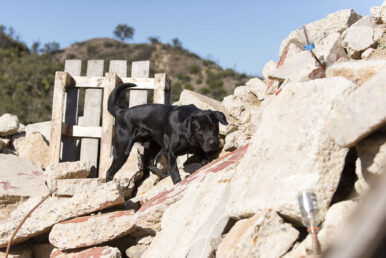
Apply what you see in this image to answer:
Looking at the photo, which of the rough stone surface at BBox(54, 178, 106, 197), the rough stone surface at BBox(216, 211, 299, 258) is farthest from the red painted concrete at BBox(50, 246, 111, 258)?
the rough stone surface at BBox(216, 211, 299, 258)

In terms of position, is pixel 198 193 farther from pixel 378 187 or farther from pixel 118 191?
pixel 378 187

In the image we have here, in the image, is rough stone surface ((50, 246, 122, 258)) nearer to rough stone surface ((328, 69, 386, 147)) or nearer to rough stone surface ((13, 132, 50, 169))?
rough stone surface ((328, 69, 386, 147))

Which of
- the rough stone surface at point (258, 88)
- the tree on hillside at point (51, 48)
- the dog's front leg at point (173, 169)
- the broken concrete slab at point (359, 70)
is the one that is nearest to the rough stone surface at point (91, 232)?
the dog's front leg at point (173, 169)

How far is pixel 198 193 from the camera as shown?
340 cm

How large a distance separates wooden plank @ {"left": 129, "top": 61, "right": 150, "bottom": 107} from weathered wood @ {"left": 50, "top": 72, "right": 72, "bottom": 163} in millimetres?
1017

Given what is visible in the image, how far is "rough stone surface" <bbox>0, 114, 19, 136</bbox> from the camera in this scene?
6.47m

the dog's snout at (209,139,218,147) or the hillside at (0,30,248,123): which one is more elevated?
the hillside at (0,30,248,123)

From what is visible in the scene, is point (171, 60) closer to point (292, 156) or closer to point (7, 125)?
point (7, 125)

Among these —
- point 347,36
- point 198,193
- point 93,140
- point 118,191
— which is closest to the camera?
point 198,193

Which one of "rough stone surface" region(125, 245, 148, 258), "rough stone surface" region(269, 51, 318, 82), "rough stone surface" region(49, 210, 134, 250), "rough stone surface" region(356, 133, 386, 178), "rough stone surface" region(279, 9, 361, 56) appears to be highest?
"rough stone surface" region(279, 9, 361, 56)

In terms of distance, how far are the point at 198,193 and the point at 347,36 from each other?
288 centimetres

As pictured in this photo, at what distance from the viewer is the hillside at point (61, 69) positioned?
21.6 metres

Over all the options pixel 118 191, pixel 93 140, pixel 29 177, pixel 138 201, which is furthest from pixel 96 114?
pixel 118 191

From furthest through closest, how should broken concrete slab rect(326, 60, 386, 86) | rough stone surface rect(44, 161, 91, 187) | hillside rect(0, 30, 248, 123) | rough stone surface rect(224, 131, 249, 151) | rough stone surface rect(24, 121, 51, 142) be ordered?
1. hillside rect(0, 30, 248, 123)
2. rough stone surface rect(24, 121, 51, 142)
3. rough stone surface rect(44, 161, 91, 187)
4. rough stone surface rect(224, 131, 249, 151)
5. broken concrete slab rect(326, 60, 386, 86)
